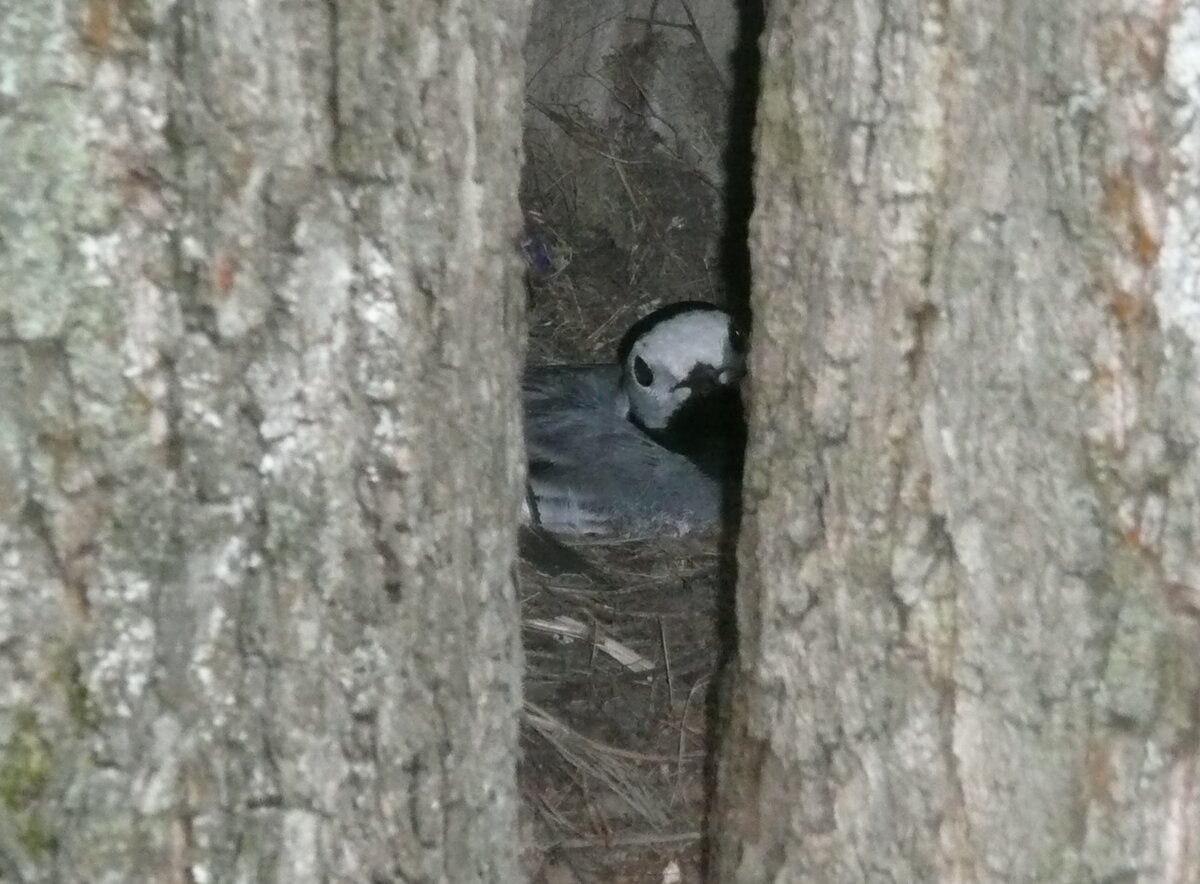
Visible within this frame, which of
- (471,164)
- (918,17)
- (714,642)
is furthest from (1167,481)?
(714,642)

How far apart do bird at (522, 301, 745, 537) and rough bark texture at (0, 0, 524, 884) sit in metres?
1.43

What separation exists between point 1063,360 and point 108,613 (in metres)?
0.80

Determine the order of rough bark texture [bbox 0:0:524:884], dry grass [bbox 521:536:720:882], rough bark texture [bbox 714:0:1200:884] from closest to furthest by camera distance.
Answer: rough bark texture [bbox 0:0:524:884], rough bark texture [bbox 714:0:1200:884], dry grass [bbox 521:536:720:882]

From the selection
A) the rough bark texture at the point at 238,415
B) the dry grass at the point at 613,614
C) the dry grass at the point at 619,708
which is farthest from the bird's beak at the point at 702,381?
the rough bark texture at the point at 238,415

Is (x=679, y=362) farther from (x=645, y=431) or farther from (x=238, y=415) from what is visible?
(x=238, y=415)

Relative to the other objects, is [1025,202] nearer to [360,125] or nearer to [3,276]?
[360,125]

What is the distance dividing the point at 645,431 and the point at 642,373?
129mm

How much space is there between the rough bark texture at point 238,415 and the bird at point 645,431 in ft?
4.68

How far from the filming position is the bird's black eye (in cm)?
304

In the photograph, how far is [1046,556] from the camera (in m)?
1.25

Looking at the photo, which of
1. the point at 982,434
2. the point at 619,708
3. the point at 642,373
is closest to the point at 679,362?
the point at 642,373

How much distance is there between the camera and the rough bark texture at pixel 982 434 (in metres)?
1.19

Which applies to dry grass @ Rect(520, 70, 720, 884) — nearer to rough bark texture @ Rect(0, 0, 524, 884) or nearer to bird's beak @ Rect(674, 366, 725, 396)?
bird's beak @ Rect(674, 366, 725, 396)

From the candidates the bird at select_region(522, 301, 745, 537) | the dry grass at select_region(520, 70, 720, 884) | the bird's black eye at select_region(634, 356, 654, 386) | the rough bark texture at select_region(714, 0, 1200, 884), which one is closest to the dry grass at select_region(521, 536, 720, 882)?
the dry grass at select_region(520, 70, 720, 884)
